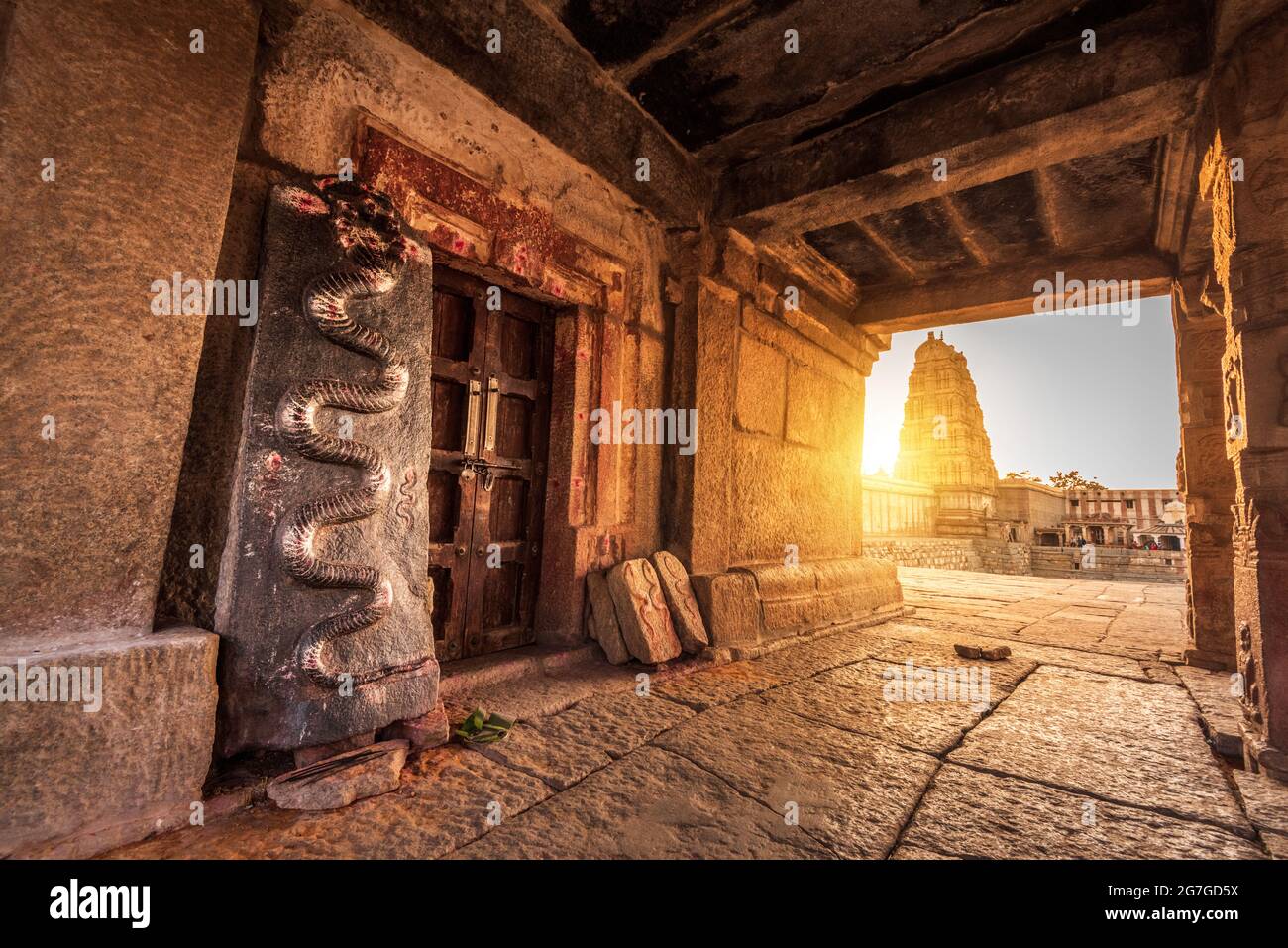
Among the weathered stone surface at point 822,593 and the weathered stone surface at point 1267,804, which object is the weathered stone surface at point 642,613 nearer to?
the weathered stone surface at point 822,593

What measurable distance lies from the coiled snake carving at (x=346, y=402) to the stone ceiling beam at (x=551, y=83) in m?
0.76

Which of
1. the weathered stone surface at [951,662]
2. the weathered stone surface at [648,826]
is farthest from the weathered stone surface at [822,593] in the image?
the weathered stone surface at [648,826]

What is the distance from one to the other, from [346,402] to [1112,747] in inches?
110

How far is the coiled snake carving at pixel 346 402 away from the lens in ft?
5.23

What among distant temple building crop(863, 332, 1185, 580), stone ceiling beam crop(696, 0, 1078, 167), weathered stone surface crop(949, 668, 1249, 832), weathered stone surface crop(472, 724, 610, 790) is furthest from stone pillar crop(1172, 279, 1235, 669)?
distant temple building crop(863, 332, 1185, 580)

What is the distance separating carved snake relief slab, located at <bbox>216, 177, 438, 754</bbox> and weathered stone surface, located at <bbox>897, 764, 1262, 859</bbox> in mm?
1515

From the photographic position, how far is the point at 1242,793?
5.20ft

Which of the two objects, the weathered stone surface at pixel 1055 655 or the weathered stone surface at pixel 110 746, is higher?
the weathered stone surface at pixel 110 746

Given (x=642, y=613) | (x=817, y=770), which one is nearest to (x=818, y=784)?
(x=817, y=770)

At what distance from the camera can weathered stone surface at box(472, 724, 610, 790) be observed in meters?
1.61

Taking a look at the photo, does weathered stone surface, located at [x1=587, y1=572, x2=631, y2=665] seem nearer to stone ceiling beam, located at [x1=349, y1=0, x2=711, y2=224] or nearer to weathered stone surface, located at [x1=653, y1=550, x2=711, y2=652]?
weathered stone surface, located at [x1=653, y1=550, x2=711, y2=652]

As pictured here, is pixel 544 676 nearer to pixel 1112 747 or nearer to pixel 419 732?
pixel 419 732

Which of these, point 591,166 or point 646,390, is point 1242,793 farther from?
point 591,166

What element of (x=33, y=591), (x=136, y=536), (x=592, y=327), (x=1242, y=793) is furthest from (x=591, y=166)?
(x=1242, y=793)
